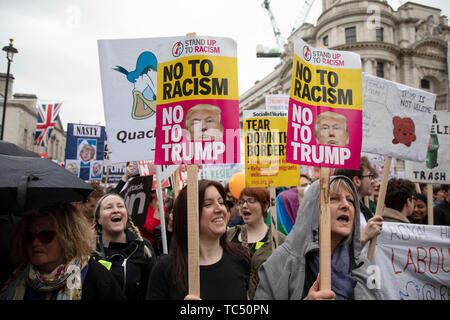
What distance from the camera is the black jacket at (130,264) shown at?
3.03 m

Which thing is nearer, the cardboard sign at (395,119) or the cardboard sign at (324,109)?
the cardboard sign at (324,109)

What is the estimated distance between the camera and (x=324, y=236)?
2.21 meters

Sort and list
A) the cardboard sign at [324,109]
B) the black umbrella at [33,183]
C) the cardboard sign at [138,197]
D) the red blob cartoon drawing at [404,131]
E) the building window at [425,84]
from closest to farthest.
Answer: the black umbrella at [33,183]
the cardboard sign at [324,109]
the red blob cartoon drawing at [404,131]
the cardboard sign at [138,197]
the building window at [425,84]

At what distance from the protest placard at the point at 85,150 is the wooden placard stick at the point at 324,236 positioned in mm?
7726

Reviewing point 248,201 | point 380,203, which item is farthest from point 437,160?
point 248,201

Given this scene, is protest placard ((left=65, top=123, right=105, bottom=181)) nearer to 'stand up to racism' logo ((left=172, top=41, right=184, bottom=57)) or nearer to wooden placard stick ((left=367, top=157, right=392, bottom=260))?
'stand up to racism' logo ((left=172, top=41, right=184, bottom=57))

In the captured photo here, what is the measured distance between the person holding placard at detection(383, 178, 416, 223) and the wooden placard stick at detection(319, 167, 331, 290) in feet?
7.07

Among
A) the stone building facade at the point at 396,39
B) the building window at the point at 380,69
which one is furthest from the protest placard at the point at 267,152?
the building window at the point at 380,69

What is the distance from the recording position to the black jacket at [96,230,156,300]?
303 centimetres

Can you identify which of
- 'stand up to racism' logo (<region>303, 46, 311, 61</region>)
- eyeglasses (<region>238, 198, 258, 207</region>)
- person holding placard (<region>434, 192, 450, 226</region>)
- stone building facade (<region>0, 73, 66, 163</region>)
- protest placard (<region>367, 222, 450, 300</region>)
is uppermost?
stone building facade (<region>0, 73, 66, 163</region>)

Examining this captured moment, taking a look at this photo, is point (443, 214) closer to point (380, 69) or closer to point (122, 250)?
point (122, 250)

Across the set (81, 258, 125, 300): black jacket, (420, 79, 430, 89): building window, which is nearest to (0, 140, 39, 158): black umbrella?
(81, 258, 125, 300): black jacket

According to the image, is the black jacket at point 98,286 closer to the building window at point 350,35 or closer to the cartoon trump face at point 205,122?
the cartoon trump face at point 205,122

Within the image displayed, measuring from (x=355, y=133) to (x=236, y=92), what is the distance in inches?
39.3
